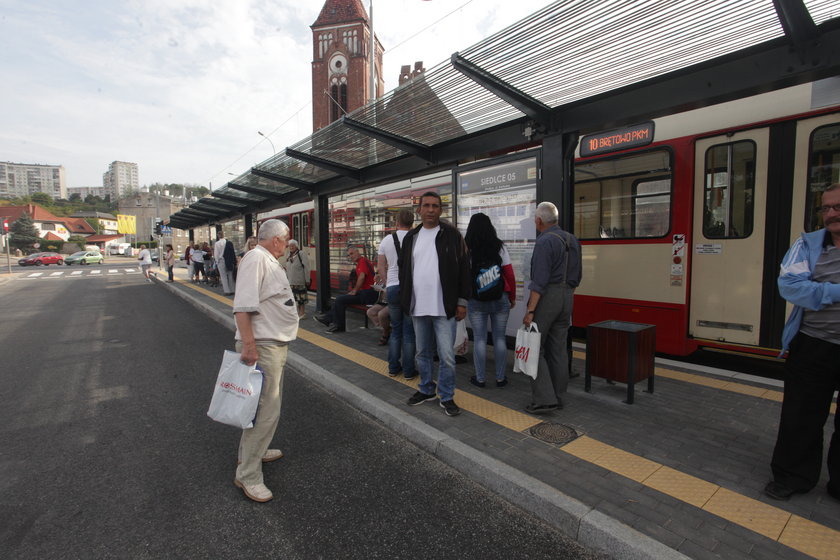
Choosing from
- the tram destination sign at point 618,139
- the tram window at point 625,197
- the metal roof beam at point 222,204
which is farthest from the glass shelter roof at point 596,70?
the metal roof beam at point 222,204

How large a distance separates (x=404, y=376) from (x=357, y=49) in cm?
3359

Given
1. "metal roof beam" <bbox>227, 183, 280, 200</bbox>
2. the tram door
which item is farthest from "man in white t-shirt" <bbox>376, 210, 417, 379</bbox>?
"metal roof beam" <bbox>227, 183, 280, 200</bbox>

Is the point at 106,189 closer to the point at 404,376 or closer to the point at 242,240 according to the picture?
the point at 242,240

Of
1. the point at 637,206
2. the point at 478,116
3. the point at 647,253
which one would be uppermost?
the point at 478,116

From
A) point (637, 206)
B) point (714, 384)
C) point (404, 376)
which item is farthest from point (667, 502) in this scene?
point (637, 206)

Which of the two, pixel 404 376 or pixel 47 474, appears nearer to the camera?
pixel 47 474

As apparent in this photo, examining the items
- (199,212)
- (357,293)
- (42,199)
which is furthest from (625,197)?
(42,199)

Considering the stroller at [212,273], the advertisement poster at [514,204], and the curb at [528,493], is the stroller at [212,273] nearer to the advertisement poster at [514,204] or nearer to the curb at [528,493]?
the advertisement poster at [514,204]

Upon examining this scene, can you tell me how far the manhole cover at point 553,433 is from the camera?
3.46 metres

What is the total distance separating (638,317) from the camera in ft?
18.4

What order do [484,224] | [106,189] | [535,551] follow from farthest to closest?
[106,189] < [484,224] < [535,551]

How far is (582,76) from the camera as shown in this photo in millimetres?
3998

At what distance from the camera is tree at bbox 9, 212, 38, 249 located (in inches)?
2596

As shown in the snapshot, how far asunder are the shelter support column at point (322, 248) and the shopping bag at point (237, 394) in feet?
20.1
